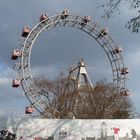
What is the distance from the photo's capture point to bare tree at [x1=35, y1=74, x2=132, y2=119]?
66938mm

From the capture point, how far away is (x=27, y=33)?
5994cm

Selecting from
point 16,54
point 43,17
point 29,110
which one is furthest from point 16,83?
point 43,17

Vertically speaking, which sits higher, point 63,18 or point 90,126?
point 63,18

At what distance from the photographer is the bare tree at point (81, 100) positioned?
66.9 m

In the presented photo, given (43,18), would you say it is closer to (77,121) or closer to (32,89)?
(32,89)

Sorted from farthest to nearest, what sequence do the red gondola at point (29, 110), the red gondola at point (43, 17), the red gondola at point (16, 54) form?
the red gondola at point (43, 17) → the red gondola at point (16, 54) → the red gondola at point (29, 110)

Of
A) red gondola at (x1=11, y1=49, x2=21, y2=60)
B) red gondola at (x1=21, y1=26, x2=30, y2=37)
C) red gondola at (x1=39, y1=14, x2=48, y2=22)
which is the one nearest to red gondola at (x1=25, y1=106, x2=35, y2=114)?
red gondola at (x1=11, y1=49, x2=21, y2=60)

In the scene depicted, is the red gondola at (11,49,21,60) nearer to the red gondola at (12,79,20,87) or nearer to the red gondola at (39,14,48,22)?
the red gondola at (12,79,20,87)

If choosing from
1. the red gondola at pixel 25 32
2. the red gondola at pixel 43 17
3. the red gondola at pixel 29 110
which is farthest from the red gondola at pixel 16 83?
the red gondola at pixel 43 17

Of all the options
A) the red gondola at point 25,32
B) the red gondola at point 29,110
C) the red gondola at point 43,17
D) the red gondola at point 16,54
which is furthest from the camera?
the red gondola at point 43,17

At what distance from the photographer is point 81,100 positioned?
2741 inches

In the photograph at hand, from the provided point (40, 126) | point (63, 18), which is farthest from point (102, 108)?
point (40, 126)

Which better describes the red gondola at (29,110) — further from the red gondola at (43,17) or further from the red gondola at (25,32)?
the red gondola at (43,17)

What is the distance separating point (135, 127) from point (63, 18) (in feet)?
78.1
